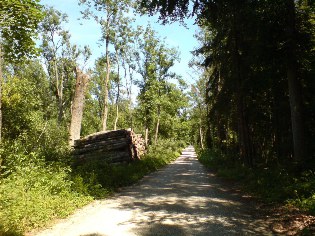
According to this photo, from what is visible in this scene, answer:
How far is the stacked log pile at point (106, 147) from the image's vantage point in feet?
56.3

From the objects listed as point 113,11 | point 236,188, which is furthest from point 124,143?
point 113,11

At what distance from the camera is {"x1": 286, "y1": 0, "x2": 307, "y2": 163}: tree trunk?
11.8 m

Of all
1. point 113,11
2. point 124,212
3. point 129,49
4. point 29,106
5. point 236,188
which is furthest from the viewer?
point 129,49

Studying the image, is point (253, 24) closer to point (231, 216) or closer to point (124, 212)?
point (231, 216)

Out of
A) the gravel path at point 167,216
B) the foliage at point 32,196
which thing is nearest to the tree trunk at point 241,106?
the gravel path at point 167,216

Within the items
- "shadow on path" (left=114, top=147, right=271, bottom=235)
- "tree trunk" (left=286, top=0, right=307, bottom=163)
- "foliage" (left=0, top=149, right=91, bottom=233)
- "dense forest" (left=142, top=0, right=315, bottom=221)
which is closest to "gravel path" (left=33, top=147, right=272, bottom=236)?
"shadow on path" (left=114, top=147, right=271, bottom=235)

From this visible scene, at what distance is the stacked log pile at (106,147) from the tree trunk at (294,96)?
9.88 metres

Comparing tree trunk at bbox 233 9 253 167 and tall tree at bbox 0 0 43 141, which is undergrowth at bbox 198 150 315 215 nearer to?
tree trunk at bbox 233 9 253 167

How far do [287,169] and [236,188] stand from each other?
2389 millimetres

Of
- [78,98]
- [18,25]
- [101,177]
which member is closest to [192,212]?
[101,177]

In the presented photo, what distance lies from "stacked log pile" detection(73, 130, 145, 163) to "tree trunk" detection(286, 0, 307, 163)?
988cm

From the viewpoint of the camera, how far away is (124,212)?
8883 millimetres

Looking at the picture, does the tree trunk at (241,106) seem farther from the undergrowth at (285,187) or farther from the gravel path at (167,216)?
the gravel path at (167,216)

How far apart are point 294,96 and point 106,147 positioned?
10750 millimetres
